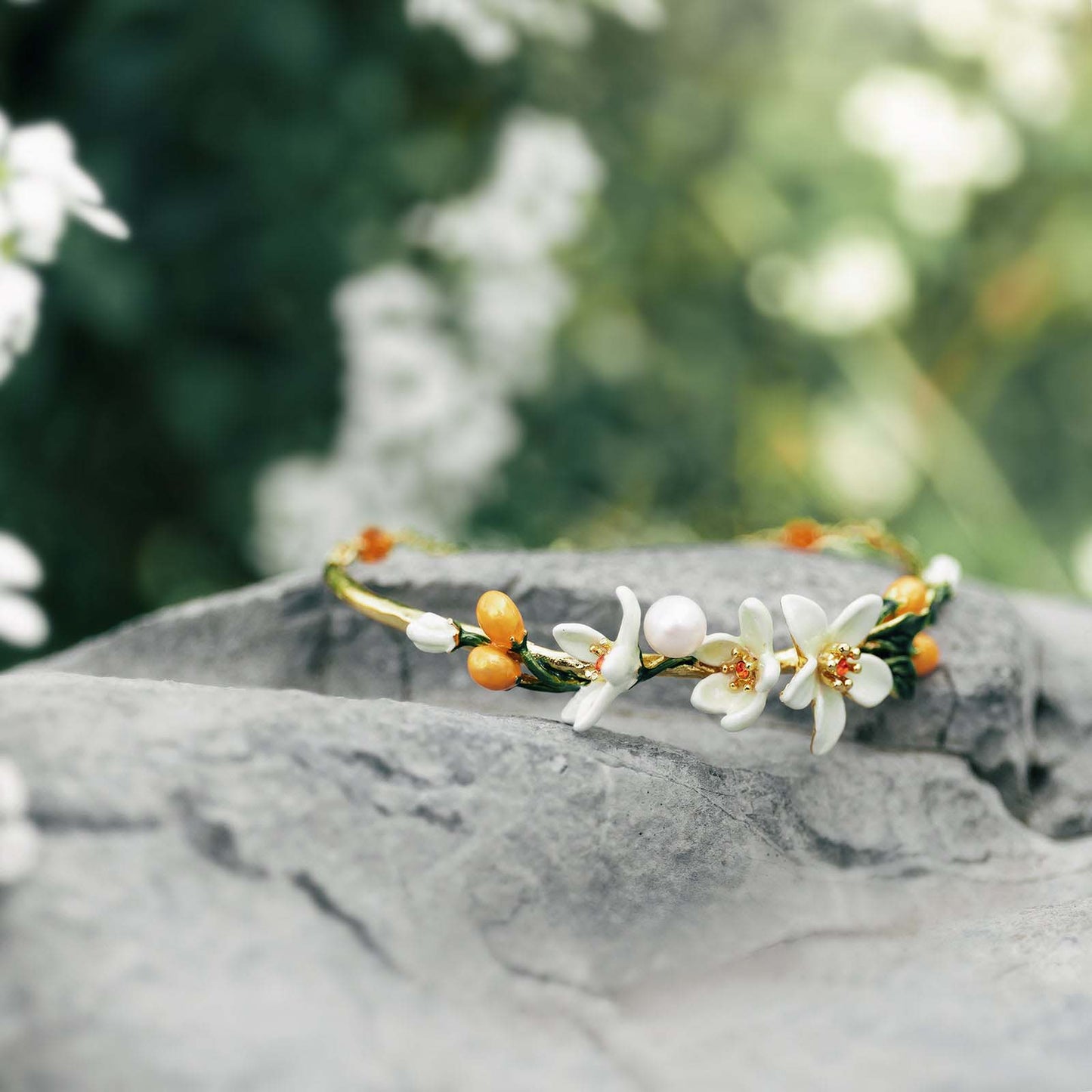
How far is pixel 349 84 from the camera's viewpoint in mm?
1894

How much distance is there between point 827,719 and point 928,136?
5.02 ft

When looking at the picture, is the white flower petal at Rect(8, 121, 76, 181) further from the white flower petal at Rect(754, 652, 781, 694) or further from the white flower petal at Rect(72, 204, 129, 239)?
the white flower petal at Rect(754, 652, 781, 694)

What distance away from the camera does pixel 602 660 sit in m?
0.91

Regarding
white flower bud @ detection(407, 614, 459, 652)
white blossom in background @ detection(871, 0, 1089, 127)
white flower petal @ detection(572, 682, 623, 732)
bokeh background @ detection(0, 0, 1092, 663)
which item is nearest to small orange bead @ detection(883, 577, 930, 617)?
white flower petal @ detection(572, 682, 623, 732)

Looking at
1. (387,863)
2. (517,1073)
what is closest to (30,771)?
(387,863)

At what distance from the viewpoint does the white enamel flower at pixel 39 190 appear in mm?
776

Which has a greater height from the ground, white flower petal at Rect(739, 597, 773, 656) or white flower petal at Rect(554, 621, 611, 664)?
white flower petal at Rect(739, 597, 773, 656)

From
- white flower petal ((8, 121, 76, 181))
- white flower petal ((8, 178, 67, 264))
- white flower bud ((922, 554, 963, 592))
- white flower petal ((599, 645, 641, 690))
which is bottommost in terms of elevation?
white flower petal ((599, 645, 641, 690))

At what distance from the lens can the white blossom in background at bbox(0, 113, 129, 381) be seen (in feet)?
2.53

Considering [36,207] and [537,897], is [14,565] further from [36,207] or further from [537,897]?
[537,897]

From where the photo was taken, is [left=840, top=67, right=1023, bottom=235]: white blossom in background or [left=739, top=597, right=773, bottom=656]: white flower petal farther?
[left=840, top=67, right=1023, bottom=235]: white blossom in background

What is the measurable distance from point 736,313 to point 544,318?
0.51m

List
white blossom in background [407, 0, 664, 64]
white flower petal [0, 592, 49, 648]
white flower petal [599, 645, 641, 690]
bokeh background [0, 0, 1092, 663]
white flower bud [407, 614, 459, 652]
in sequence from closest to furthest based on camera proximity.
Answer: white flower petal [0, 592, 49, 648] < white flower petal [599, 645, 641, 690] < white flower bud [407, 614, 459, 652] < white blossom in background [407, 0, 664, 64] < bokeh background [0, 0, 1092, 663]

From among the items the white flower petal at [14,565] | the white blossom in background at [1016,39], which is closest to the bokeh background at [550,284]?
the white blossom in background at [1016,39]
